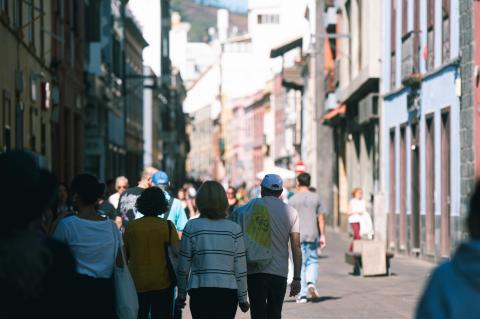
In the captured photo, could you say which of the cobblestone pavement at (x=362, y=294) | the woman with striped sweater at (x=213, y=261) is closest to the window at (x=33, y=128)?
the cobblestone pavement at (x=362, y=294)

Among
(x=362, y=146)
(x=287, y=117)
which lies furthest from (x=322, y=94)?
(x=287, y=117)

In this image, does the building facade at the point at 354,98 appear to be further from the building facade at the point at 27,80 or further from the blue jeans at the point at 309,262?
the blue jeans at the point at 309,262

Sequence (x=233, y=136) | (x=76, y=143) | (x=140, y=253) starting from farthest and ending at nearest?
(x=233, y=136), (x=76, y=143), (x=140, y=253)

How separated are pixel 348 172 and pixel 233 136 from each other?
3360 inches

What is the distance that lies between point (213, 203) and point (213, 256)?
395 millimetres

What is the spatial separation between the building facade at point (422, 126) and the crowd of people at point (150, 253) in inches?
406

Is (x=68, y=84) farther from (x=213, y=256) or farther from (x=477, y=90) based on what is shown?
(x=213, y=256)

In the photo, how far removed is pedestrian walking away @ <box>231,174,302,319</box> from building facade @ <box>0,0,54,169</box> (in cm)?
763

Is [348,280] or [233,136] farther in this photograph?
[233,136]

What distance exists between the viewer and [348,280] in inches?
883

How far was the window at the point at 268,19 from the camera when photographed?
120000mm

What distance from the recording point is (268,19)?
120 metres

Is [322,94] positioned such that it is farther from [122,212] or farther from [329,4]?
[122,212]

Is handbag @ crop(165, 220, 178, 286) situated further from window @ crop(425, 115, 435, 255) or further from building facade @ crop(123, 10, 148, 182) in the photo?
building facade @ crop(123, 10, 148, 182)
